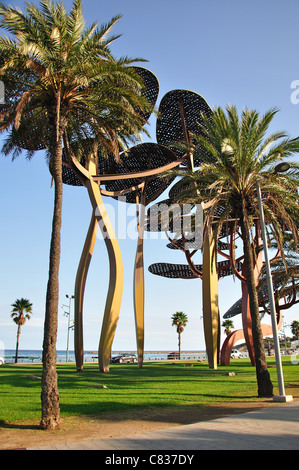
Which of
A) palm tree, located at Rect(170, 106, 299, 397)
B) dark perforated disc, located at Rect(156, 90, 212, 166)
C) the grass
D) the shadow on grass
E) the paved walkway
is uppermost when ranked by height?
dark perforated disc, located at Rect(156, 90, 212, 166)

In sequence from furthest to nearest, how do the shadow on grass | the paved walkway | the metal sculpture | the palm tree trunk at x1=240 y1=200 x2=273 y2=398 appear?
1. the metal sculpture
2. the palm tree trunk at x1=240 y1=200 x2=273 y2=398
3. the shadow on grass
4. the paved walkway

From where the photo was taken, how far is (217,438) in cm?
655

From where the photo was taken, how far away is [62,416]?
912 centimetres

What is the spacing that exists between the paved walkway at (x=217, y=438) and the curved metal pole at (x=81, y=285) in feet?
52.6

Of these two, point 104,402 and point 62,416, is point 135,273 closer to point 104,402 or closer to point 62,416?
point 104,402

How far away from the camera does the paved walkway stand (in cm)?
603

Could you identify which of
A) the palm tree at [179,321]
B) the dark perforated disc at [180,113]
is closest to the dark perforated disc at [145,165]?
the dark perforated disc at [180,113]

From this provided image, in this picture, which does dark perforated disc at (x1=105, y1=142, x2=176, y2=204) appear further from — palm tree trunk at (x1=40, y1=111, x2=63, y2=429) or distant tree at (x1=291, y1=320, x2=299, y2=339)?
distant tree at (x1=291, y1=320, x2=299, y2=339)

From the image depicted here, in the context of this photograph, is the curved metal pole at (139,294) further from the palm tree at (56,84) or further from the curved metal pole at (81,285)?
the palm tree at (56,84)

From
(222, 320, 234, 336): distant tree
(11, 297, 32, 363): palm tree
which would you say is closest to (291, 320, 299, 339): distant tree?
(222, 320, 234, 336): distant tree

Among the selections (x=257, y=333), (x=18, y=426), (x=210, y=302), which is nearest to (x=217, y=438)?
(x=18, y=426)

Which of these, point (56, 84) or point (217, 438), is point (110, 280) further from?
point (217, 438)

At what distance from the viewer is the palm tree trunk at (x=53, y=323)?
818cm

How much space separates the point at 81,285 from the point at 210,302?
817cm
